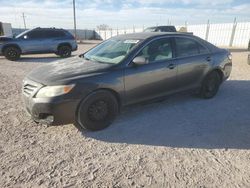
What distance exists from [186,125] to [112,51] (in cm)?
198

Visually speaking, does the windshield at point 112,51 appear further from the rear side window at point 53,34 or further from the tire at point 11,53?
the rear side window at point 53,34

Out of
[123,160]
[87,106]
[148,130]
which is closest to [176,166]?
[123,160]

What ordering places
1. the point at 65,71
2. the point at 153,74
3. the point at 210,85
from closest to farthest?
the point at 65,71 → the point at 153,74 → the point at 210,85

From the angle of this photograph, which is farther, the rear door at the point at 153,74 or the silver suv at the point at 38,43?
the silver suv at the point at 38,43

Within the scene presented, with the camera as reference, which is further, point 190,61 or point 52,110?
point 190,61

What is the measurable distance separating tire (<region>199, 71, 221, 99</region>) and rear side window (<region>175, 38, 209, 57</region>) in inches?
24.8

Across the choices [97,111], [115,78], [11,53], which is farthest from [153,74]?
[11,53]

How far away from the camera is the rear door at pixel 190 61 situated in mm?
5438

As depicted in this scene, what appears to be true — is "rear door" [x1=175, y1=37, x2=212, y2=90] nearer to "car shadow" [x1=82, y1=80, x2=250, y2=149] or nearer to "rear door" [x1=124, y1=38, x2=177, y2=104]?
"rear door" [x1=124, y1=38, x2=177, y2=104]

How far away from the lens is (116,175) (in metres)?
3.18

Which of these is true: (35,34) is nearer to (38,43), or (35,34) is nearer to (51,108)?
(38,43)

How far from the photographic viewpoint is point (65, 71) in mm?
4344

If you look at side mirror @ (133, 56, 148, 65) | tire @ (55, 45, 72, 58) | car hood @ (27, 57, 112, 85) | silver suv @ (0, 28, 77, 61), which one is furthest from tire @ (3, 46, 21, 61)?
side mirror @ (133, 56, 148, 65)

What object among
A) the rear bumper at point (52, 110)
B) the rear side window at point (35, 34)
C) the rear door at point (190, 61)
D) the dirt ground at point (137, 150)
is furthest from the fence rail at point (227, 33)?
the rear bumper at point (52, 110)
